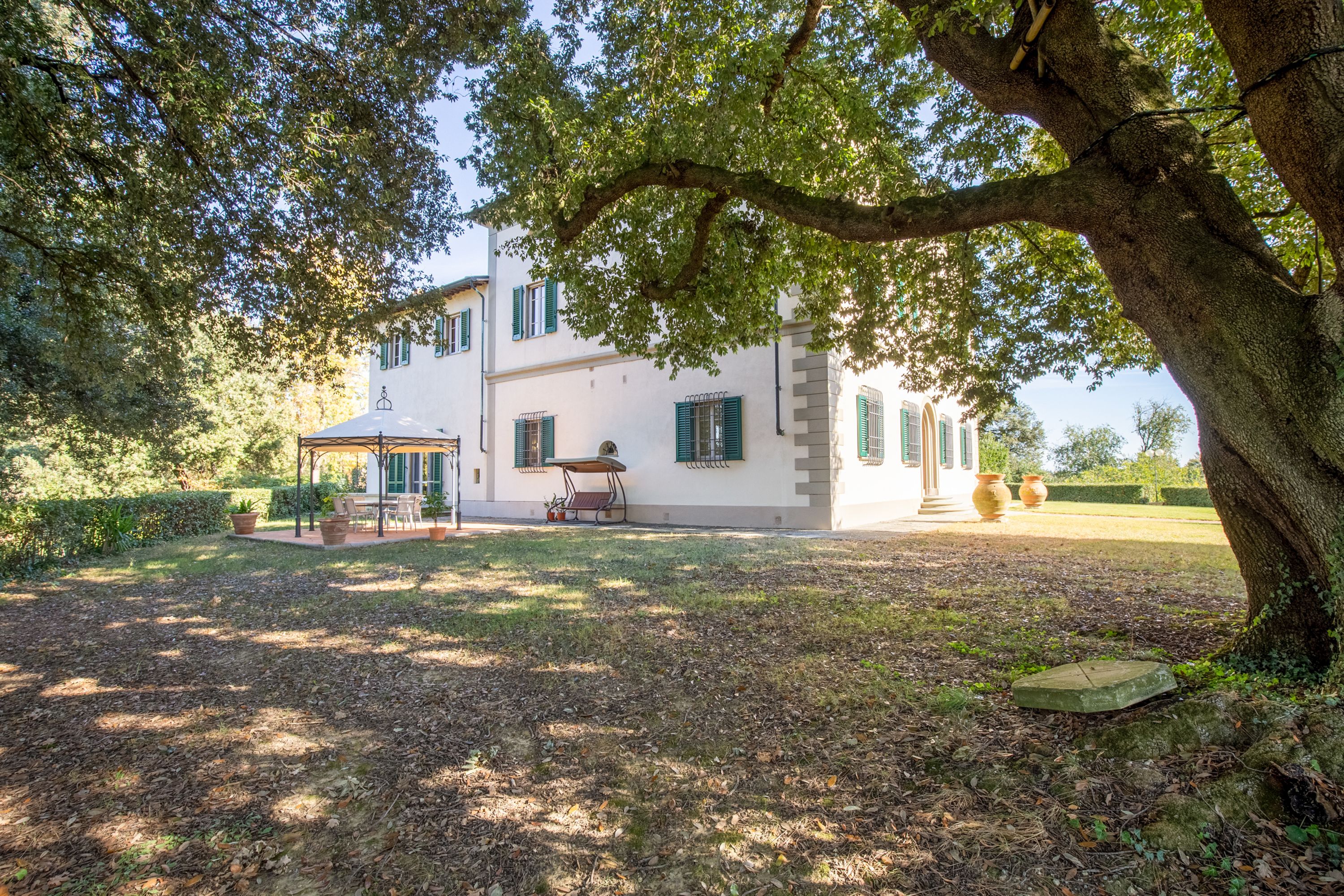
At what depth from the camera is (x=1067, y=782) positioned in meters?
2.41

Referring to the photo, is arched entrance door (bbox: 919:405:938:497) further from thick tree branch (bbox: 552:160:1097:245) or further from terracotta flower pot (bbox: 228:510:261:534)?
terracotta flower pot (bbox: 228:510:261:534)

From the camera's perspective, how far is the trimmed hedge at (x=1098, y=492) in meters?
23.1

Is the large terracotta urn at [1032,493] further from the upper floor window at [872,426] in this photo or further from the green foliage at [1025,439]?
the green foliage at [1025,439]

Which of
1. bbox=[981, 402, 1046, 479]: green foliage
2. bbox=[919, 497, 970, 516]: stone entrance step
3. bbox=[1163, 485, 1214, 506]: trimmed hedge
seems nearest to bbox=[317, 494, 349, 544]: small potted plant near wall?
bbox=[919, 497, 970, 516]: stone entrance step

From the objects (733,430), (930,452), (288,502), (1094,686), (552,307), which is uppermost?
(552,307)

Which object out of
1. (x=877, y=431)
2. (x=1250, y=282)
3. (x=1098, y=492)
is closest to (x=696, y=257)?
(x=1250, y=282)

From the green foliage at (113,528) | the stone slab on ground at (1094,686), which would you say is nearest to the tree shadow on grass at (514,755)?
the stone slab on ground at (1094,686)

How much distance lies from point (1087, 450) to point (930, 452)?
26.8m

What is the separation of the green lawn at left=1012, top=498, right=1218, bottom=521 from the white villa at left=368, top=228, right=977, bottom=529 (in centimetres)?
264

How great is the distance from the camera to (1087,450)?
38.2m

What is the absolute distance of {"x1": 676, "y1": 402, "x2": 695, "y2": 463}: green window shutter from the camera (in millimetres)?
13703

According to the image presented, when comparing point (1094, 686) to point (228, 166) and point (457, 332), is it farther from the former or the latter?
point (457, 332)

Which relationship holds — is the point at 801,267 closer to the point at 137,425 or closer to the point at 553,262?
the point at 553,262

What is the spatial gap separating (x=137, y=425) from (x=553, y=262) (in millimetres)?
8544
